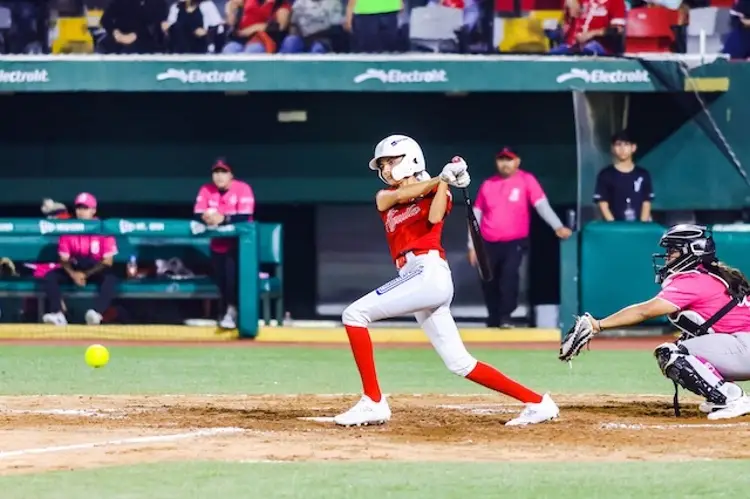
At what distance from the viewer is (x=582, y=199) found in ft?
48.6

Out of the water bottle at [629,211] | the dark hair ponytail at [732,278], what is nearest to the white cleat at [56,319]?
the water bottle at [629,211]

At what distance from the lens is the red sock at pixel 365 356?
25.7 feet

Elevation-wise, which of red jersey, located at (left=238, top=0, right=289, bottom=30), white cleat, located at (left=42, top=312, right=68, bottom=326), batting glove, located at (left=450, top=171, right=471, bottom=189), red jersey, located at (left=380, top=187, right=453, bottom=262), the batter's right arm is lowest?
white cleat, located at (left=42, top=312, right=68, bottom=326)

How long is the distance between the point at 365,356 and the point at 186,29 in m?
8.47

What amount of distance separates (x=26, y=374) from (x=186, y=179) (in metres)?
5.86

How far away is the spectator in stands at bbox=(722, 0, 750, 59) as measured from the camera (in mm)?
15477

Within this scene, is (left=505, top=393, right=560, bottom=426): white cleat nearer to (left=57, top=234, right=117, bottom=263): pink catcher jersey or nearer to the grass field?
the grass field

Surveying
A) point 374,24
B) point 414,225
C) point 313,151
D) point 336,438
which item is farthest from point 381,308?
point 313,151

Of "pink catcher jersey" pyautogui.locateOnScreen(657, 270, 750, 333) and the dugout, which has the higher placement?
the dugout

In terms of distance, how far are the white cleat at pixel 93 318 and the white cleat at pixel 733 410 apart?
7570 mm

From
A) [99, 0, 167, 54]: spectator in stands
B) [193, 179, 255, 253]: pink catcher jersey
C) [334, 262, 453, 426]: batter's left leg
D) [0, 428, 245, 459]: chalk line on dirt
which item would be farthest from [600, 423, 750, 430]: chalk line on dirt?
[99, 0, 167, 54]: spectator in stands

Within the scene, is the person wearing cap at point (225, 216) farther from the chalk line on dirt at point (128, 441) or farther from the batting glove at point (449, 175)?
the batting glove at point (449, 175)

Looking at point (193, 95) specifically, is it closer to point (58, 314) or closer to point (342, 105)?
point (342, 105)

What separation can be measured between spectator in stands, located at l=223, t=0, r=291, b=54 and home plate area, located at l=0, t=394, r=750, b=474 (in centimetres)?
684
